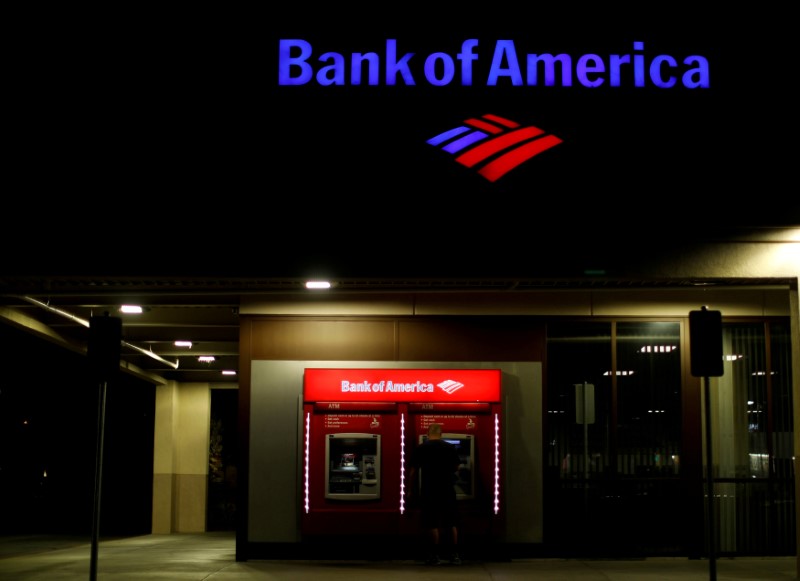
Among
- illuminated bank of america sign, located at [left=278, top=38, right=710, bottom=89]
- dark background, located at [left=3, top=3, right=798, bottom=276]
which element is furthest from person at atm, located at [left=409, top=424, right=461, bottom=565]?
illuminated bank of america sign, located at [left=278, top=38, right=710, bottom=89]

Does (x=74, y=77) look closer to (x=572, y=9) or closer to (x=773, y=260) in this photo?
(x=572, y=9)

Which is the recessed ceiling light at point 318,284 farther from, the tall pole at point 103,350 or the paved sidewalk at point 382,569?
the paved sidewalk at point 382,569

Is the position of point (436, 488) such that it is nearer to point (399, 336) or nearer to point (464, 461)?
point (464, 461)

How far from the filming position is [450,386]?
1455cm

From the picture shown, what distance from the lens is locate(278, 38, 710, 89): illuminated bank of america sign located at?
43.4 feet

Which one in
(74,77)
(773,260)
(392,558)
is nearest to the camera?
(773,260)

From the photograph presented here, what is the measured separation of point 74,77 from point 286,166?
311cm

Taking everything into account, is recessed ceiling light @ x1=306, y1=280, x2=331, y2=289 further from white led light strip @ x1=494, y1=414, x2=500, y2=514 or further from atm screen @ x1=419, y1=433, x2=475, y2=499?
white led light strip @ x1=494, y1=414, x2=500, y2=514

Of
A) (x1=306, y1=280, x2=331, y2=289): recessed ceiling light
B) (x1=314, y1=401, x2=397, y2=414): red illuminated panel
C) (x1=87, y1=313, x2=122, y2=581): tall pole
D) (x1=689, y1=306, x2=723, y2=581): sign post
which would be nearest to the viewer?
(x1=689, y1=306, x2=723, y2=581): sign post

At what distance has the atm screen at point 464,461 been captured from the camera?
569 inches

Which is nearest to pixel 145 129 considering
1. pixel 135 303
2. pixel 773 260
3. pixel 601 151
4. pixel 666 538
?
pixel 135 303

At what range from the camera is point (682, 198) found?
12.4 metres

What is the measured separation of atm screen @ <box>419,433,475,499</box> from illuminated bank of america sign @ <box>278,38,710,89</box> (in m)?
4.88

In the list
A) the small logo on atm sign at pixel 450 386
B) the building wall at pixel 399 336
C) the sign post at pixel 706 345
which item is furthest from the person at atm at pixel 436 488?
the sign post at pixel 706 345
